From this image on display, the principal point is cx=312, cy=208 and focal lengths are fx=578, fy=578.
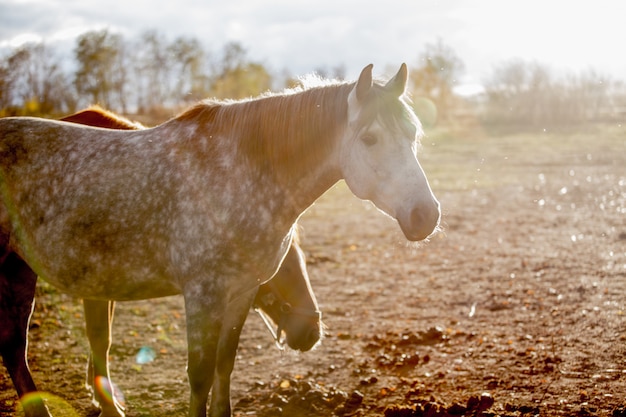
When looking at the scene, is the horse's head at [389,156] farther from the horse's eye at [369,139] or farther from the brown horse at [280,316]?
the brown horse at [280,316]

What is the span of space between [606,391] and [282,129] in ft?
11.4

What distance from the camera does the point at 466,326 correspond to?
727cm

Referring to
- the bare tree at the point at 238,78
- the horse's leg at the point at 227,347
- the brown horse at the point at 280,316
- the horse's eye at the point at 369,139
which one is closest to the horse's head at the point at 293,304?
the brown horse at the point at 280,316

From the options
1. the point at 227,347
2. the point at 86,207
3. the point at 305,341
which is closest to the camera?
the point at 86,207

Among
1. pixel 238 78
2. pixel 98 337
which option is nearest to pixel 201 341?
pixel 98 337

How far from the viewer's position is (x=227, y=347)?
448cm

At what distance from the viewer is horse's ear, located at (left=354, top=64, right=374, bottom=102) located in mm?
3627

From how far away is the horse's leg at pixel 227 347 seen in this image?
4434 millimetres

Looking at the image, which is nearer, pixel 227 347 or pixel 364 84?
pixel 364 84

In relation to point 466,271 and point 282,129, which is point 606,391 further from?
point 466,271

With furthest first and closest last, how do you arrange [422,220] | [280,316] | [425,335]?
[425,335]
[280,316]
[422,220]

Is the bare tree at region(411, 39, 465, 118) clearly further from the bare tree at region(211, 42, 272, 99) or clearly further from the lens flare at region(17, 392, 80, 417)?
the lens flare at region(17, 392, 80, 417)

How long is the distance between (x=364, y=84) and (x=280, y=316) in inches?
91.8

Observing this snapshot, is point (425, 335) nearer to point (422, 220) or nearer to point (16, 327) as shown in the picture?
point (422, 220)
